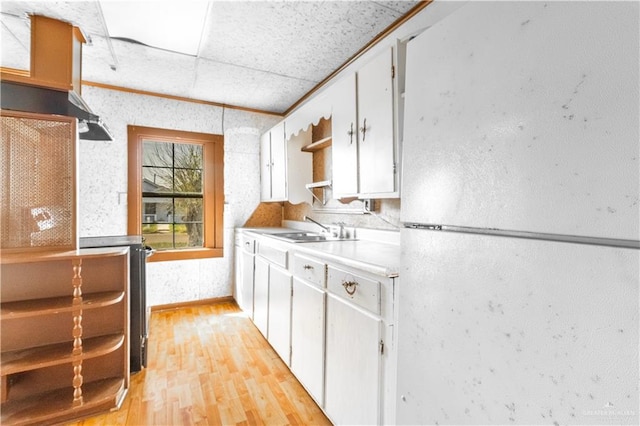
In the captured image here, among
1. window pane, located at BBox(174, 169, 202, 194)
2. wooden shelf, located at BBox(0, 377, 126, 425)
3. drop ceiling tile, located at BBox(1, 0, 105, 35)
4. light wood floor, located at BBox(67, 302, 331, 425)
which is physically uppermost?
drop ceiling tile, located at BBox(1, 0, 105, 35)

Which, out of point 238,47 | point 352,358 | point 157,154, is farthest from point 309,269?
point 157,154

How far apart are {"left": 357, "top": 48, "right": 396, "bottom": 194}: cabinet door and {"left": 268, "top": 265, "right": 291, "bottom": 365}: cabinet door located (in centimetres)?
92

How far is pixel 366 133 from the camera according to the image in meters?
1.88

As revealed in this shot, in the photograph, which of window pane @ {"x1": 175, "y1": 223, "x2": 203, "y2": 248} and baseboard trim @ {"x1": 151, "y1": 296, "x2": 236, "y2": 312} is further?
window pane @ {"x1": 175, "y1": 223, "x2": 203, "y2": 248}

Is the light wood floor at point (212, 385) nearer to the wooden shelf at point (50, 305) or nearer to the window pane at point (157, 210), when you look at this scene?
the wooden shelf at point (50, 305)

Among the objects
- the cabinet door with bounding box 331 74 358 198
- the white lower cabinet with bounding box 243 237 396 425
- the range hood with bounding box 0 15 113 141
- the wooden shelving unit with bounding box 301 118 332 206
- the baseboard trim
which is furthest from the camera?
the baseboard trim

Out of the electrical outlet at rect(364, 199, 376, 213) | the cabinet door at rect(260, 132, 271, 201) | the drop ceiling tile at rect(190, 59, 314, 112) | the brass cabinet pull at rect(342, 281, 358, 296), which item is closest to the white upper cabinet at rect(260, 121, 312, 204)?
the cabinet door at rect(260, 132, 271, 201)

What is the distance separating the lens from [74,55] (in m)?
2.16

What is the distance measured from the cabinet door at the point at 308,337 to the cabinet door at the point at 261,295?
58 centimetres

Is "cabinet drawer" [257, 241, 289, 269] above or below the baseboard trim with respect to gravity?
above

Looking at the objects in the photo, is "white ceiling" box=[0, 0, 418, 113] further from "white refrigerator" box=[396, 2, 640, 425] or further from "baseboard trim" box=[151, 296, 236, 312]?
"baseboard trim" box=[151, 296, 236, 312]

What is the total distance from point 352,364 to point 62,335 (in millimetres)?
1784

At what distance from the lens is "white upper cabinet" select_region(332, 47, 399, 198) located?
5.54 feet

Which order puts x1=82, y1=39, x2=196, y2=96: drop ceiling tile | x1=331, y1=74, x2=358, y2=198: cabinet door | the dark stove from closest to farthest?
x1=331, y1=74, x2=358, y2=198: cabinet door
the dark stove
x1=82, y1=39, x2=196, y2=96: drop ceiling tile
